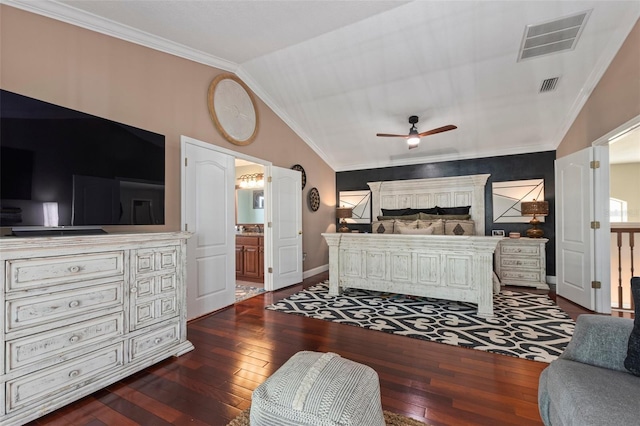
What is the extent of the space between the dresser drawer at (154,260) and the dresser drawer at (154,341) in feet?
1.62

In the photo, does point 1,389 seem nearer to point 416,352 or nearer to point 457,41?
point 416,352

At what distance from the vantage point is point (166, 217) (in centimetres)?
300

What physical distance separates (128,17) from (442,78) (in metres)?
3.58

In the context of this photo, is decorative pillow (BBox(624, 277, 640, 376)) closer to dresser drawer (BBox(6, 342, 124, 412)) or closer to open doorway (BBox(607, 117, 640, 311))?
open doorway (BBox(607, 117, 640, 311))

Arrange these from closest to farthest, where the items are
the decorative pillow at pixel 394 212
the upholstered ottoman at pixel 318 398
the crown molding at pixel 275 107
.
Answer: the upholstered ottoman at pixel 318 398 < the crown molding at pixel 275 107 < the decorative pillow at pixel 394 212

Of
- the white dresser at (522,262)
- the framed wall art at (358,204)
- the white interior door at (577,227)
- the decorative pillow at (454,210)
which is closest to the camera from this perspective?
the white interior door at (577,227)

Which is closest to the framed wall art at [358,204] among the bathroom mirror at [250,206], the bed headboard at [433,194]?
the bed headboard at [433,194]

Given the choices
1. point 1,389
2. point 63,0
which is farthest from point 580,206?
point 63,0

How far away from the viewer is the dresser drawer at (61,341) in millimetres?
1535

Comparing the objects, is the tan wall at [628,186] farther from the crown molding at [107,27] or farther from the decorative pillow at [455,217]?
the crown molding at [107,27]

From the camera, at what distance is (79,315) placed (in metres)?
1.78

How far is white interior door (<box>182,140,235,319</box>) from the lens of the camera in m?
3.20

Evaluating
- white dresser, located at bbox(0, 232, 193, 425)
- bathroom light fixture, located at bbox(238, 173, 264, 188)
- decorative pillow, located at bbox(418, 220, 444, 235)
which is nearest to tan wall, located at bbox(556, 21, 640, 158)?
decorative pillow, located at bbox(418, 220, 444, 235)

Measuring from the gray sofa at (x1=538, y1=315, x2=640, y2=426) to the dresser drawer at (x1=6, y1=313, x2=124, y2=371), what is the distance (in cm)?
259
